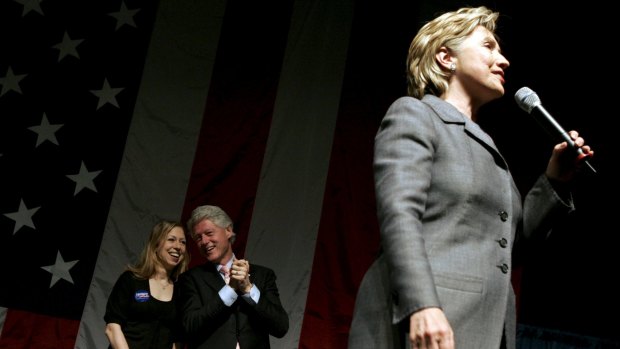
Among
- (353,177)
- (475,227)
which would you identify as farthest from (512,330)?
(353,177)

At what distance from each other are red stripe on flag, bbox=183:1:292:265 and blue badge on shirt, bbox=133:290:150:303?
0.71 meters

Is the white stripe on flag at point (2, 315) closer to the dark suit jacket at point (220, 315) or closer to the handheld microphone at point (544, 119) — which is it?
the dark suit jacket at point (220, 315)

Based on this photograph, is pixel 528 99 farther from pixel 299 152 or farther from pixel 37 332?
pixel 37 332

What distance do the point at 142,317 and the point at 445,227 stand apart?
2.42 metres

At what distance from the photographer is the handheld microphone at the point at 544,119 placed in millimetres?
1440

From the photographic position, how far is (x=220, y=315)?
2.90 metres

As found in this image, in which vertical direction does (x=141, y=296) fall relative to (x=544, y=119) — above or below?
below

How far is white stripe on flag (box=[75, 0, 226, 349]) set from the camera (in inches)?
164

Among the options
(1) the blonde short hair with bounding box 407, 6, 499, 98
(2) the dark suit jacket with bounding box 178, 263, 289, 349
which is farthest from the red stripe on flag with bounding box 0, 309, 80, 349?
(1) the blonde short hair with bounding box 407, 6, 499, 98

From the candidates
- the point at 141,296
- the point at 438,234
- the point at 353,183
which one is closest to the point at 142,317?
the point at 141,296

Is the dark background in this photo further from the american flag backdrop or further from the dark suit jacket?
the dark suit jacket

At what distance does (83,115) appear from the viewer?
446cm

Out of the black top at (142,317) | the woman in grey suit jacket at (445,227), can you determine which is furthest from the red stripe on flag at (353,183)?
the woman in grey suit jacket at (445,227)

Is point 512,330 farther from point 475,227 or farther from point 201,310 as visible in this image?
point 201,310
